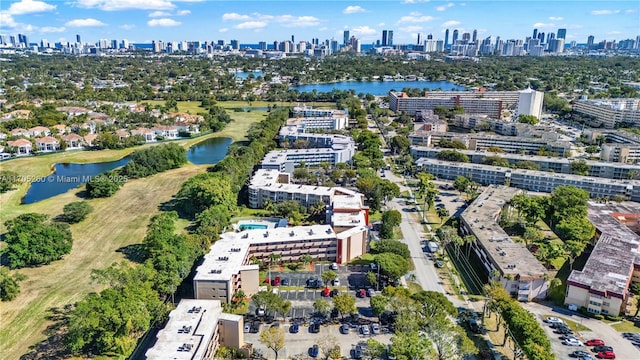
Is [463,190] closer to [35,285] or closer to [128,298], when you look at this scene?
[128,298]

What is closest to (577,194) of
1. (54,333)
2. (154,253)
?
(154,253)

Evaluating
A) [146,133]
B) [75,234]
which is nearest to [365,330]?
[75,234]

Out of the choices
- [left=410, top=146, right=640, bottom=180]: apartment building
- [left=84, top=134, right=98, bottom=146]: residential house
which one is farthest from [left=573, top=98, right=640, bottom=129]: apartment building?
[left=84, top=134, right=98, bottom=146]: residential house

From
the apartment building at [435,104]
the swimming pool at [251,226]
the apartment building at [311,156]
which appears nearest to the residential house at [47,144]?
the apartment building at [311,156]

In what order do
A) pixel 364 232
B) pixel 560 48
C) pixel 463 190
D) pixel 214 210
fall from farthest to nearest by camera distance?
pixel 560 48
pixel 463 190
pixel 214 210
pixel 364 232

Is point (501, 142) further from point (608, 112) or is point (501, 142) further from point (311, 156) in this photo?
point (608, 112)

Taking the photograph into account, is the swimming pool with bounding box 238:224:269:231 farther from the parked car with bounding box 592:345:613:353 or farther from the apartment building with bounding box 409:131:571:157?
the apartment building with bounding box 409:131:571:157

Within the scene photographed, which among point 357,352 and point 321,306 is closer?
point 357,352
